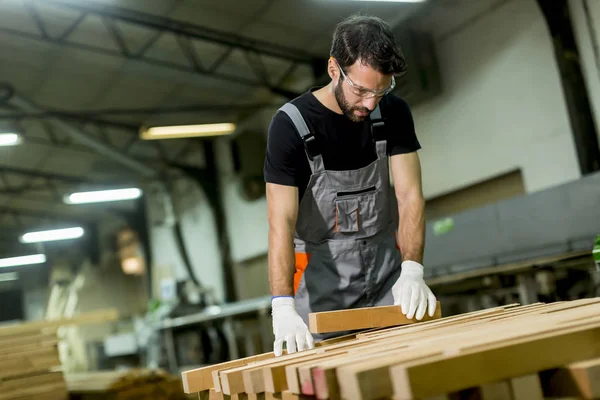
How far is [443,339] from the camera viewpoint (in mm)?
1439

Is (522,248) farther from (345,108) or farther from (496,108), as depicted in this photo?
(345,108)

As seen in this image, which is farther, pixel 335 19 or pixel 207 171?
pixel 207 171

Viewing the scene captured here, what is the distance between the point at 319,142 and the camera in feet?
8.01

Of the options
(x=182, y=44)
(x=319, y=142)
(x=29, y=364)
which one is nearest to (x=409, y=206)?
(x=319, y=142)

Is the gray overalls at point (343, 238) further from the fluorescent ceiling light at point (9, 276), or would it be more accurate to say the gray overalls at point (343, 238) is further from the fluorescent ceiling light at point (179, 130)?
the fluorescent ceiling light at point (9, 276)

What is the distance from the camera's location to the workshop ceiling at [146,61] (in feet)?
30.8

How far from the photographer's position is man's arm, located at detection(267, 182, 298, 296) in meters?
2.34

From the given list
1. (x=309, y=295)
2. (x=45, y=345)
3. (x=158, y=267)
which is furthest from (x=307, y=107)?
(x=158, y=267)

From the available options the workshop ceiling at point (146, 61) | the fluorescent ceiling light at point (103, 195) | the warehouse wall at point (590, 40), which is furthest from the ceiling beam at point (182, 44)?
the warehouse wall at point (590, 40)

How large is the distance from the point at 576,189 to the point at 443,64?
10.4ft

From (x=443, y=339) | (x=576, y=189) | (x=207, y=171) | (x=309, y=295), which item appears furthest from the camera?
(x=207, y=171)

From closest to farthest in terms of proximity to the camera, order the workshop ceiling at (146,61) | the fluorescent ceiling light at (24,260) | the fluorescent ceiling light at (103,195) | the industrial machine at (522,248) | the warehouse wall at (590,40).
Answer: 1. the industrial machine at (522,248)
2. the warehouse wall at (590,40)
3. the workshop ceiling at (146,61)
4. the fluorescent ceiling light at (103,195)
5. the fluorescent ceiling light at (24,260)

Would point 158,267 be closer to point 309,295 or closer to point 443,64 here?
point 443,64

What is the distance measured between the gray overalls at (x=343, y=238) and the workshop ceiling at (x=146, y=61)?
5.40 meters
